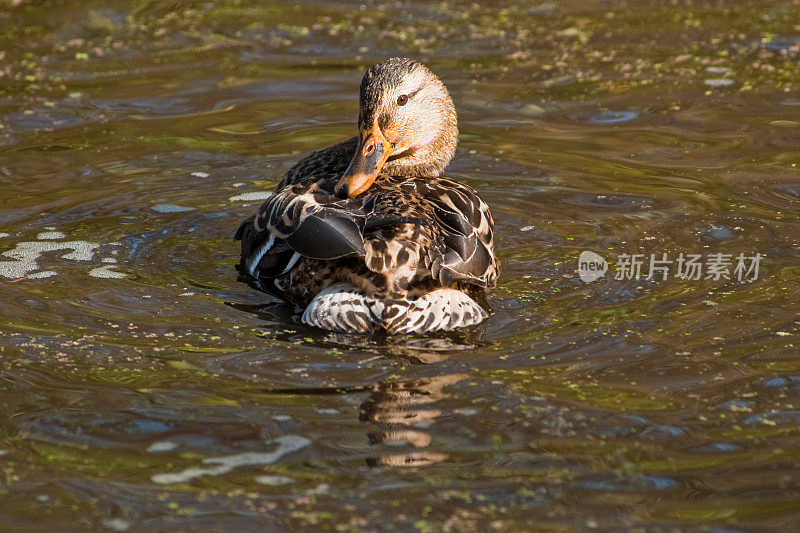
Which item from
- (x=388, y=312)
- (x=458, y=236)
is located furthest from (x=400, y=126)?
(x=388, y=312)

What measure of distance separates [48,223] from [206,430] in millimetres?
3299

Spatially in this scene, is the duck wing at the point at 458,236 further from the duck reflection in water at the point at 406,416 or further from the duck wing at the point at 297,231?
the duck reflection in water at the point at 406,416

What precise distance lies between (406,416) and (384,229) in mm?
1339

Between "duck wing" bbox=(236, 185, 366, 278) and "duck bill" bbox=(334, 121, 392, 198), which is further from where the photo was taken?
"duck bill" bbox=(334, 121, 392, 198)

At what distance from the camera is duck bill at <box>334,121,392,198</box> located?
20.6ft

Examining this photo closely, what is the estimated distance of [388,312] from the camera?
5551mm

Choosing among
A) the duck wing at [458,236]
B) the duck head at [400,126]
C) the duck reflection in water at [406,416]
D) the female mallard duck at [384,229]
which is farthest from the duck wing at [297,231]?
the duck reflection in water at [406,416]

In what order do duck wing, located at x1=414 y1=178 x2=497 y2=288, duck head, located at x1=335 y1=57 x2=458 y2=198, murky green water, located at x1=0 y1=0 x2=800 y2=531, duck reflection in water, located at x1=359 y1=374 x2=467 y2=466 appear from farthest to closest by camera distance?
duck head, located at x1=335 y1=57 x2=458 y2=198, duck wing, located at x1=414 y1=178 x2=497 y2=288, duck reflection in water, located at x1=359 y1=374 x2=467 y2=466, murky green water, located at x1=0 y1=0 x2=800 y2=531

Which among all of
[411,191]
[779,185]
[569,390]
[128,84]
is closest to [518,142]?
[779,185]

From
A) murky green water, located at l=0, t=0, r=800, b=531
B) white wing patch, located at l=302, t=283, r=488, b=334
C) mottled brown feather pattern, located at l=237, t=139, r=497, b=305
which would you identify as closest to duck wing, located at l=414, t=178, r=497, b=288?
mottled brown feather pattern, located at l=237, t=139, r=497, b=305

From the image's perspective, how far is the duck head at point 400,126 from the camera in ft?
21.3

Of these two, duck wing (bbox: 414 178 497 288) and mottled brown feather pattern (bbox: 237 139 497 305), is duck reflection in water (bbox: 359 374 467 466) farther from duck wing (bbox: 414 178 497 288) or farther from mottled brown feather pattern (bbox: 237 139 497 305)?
duck wing (bbox: 414 178 497 288)

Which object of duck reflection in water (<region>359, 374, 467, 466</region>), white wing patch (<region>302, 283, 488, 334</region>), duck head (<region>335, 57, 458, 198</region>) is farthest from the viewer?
duck head (<region>335, 57, 458, 198</region>)

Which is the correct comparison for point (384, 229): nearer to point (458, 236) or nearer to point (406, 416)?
point (458, 236)
